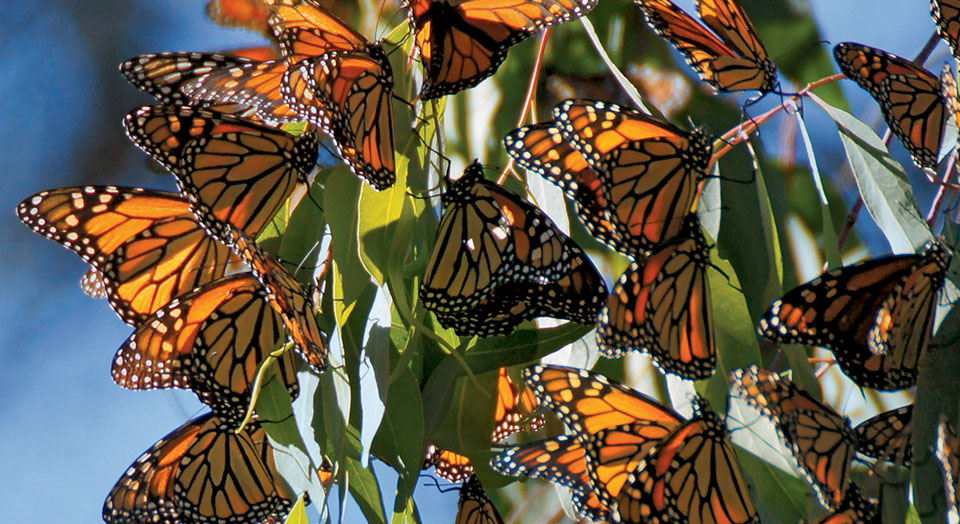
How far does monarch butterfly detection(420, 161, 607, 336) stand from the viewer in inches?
35.6

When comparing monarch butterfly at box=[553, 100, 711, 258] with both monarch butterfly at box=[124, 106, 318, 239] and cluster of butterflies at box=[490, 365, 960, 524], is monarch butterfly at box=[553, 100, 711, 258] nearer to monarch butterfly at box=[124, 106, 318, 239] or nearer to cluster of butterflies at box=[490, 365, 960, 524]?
cluster of butterflies at box=[490, 365, 960, 524]

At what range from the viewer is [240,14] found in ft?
5.65

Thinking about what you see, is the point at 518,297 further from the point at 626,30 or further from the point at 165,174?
the point at 165,174

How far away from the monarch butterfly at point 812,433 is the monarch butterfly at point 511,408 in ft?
1.13

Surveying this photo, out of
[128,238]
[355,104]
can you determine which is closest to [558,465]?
[355,104]

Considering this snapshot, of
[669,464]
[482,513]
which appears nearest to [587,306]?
[669,464]

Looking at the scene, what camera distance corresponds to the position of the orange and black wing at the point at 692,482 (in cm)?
79

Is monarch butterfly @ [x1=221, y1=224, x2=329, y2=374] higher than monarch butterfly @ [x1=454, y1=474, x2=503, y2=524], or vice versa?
monarch butterfly @ [x1=221, y1=224, x2=329, y2=374]

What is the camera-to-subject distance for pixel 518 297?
3.07 feet

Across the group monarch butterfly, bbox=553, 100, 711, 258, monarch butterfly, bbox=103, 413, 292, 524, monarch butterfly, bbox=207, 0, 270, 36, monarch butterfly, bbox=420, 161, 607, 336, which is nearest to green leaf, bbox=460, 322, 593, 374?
monarch butterfly, bbox=420, 161, 607, 336

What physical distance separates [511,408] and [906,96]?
537 mm

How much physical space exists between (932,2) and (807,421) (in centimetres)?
48

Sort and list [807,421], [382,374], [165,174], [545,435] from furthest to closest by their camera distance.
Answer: [165,174], [545,435], [382,374], [807,421]

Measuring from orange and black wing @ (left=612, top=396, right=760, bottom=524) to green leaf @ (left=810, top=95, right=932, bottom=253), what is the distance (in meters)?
0.26
